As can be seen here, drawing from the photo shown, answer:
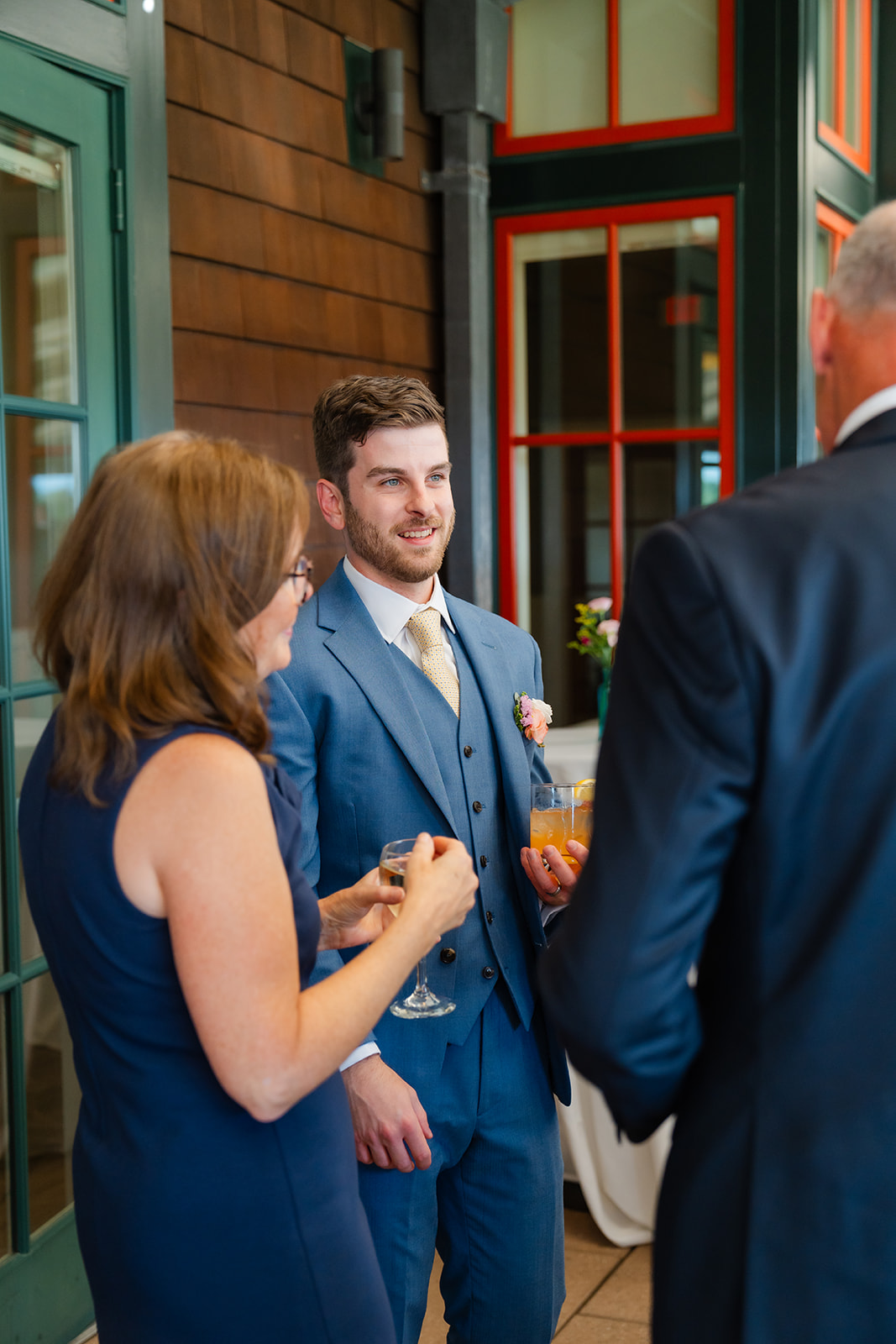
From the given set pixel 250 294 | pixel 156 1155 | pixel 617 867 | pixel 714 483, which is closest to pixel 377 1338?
pixel 156 1155

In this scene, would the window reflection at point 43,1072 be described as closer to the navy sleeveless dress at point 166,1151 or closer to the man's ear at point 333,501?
the man's ear at point 333,501

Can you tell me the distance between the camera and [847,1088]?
0.89 meters

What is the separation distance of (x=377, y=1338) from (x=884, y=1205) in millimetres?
Result: 594

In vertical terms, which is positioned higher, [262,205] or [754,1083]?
[262,205]

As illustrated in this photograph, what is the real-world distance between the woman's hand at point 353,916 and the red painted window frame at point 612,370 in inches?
105

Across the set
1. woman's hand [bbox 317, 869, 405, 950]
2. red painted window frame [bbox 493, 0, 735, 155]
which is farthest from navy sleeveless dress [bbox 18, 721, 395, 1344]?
red painted window frame [bbox 493, 0, 735, 155]

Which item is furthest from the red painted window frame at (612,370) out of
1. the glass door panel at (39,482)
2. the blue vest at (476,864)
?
the blue vest at (476,864)

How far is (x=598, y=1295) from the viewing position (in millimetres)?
2633

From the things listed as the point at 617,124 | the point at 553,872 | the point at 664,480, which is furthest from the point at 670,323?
the point at 553,872

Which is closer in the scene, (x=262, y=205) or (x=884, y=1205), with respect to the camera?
(x=884, y=1205)

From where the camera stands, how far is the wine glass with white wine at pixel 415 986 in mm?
1372

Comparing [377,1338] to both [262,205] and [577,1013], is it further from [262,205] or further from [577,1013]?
[262,205]

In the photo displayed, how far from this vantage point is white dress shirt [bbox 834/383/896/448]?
94 centimetres

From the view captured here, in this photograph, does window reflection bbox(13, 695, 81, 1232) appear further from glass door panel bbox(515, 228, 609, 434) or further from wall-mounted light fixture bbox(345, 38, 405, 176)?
glass door panel bbox(515, 228, 609, 434)
